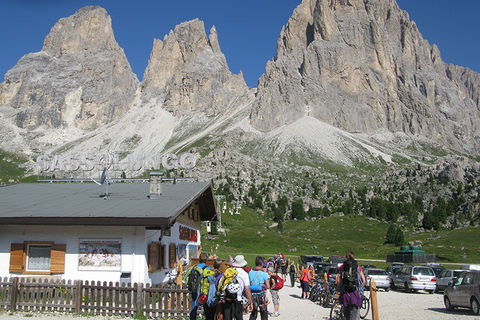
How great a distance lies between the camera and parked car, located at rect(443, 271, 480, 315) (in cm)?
1930

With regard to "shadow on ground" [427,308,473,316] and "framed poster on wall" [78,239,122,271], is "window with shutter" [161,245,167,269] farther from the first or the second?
"shadow on ground" [427,308,473,316]

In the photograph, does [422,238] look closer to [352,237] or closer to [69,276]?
[352,237]

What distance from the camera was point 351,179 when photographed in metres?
174

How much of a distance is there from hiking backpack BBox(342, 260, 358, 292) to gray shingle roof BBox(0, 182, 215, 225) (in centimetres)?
827

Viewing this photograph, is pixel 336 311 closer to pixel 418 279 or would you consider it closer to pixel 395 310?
pixel 395 310

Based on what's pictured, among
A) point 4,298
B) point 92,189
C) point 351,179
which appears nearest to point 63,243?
point 4,298

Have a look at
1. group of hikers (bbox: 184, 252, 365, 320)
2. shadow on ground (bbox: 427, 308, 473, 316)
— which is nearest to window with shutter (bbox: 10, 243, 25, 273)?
group of hikers (bbox: 184, 252, 365, 320)

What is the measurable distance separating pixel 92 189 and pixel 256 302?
1837 cm

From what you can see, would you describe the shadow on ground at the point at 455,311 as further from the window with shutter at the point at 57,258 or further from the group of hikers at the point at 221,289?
the window with shutter at the point at 57,258

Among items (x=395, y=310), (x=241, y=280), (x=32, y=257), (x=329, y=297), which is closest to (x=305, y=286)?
(x=329, y=297)

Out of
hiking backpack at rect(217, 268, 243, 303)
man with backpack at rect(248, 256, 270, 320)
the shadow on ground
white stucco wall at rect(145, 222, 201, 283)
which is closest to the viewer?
hiking backpack at rect(217, 268, 243, 303)

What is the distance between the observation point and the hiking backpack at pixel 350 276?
46.7 ft

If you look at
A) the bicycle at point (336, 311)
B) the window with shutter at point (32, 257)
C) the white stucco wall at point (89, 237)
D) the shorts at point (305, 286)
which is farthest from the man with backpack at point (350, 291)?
the window with shutter at point (32, 257)

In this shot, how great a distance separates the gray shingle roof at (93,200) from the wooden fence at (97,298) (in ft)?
11.0
